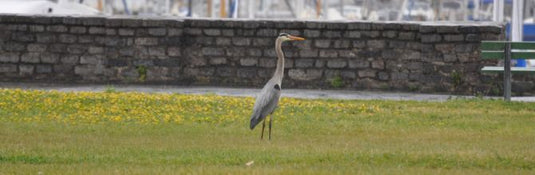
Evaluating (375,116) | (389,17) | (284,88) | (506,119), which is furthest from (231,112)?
(389,17)

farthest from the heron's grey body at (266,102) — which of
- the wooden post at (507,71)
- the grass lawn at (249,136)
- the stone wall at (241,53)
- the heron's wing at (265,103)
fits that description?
the stone wall at (241,53)

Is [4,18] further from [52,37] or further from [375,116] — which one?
[375,116]

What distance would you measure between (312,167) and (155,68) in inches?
535

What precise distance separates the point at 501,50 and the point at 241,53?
17.3 feet

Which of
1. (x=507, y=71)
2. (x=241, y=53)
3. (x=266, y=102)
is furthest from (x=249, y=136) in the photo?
(x=241, y=53)

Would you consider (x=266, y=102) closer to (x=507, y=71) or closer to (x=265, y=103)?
(x=265, y=103)

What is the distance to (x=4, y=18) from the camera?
84.9 ft

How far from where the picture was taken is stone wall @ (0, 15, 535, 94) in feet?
80.5

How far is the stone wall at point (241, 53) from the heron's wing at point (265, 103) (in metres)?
9.44

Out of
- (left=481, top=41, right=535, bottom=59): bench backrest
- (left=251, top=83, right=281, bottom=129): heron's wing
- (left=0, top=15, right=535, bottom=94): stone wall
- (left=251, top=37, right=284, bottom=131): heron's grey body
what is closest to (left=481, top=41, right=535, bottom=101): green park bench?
(left=481, top=41, right=535, bottom=59): bench backrest

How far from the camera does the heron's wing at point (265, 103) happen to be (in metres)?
15.1

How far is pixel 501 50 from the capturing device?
22141 millimetres

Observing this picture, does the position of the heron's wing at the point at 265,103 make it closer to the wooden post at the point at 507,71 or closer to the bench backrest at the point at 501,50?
the bench backrest at the point at 501,50

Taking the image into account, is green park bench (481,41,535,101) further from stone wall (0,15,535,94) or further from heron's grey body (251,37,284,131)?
heron's grey body (251,37,284,131)
